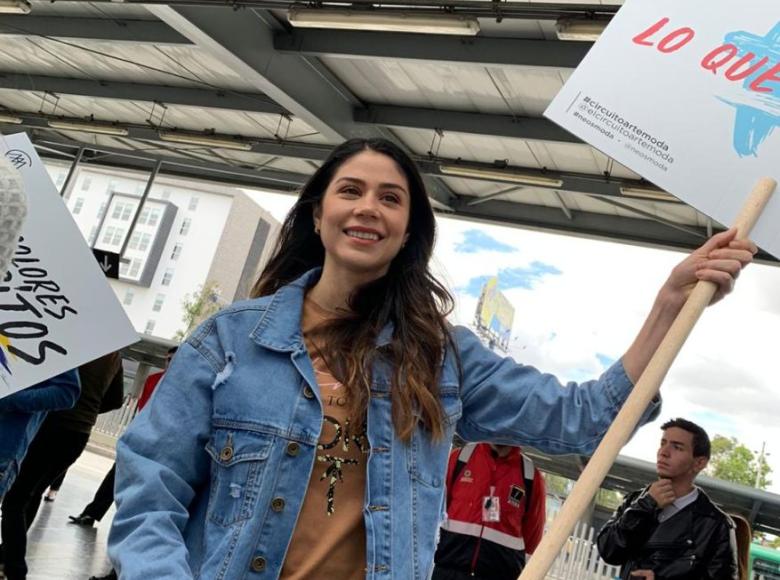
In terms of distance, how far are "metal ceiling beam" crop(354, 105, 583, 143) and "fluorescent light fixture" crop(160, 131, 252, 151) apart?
258 centimetres

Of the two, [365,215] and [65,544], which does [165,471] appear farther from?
[65,544]

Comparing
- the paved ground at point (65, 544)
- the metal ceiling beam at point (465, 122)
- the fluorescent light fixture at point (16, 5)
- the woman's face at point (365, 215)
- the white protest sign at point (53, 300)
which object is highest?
the metal ceiling beam at point (465, 122)

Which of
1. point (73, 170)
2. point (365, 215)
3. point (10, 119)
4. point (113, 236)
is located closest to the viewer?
point (365, 215)

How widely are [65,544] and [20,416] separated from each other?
10.9ft

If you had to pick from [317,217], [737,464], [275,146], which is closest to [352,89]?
[275,146]

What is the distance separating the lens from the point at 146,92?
12125mm

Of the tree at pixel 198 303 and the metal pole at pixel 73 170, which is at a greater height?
the tree at pixel 198 303

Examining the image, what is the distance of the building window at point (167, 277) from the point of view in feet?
197

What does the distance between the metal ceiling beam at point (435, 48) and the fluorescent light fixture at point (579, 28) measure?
0.78m

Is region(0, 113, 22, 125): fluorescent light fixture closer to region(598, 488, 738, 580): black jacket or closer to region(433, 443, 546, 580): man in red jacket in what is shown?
region(433, 443, 546, 580): man in red jacket

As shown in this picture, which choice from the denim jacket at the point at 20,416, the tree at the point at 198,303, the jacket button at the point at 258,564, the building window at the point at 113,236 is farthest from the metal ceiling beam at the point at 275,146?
the building window at the point at 113,236

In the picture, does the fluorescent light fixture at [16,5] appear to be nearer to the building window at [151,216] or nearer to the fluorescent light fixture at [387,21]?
the fluorescent light fixture at [387,21]

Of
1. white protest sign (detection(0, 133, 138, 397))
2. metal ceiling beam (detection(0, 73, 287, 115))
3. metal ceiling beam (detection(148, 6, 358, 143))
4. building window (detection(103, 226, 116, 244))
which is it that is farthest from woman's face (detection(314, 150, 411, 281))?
building window (detection(103, 226, 116, 244))

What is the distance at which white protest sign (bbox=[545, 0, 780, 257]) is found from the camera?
1428mm
